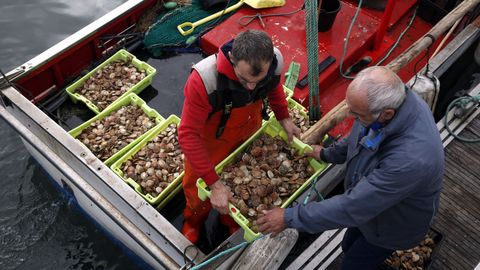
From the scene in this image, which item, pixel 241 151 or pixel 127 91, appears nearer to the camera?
pixel 241 151

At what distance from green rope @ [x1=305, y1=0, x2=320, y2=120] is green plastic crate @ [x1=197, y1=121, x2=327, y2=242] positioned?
803mm

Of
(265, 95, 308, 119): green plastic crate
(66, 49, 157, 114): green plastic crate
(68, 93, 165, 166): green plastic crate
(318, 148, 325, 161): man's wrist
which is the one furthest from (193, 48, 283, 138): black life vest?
(66, 49, 157, 114): green plastic crate

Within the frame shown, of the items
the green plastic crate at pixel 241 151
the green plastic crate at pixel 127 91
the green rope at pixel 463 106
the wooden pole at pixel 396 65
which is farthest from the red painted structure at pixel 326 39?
the green plastic crate at pixel 241 151

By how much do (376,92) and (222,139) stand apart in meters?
1.38

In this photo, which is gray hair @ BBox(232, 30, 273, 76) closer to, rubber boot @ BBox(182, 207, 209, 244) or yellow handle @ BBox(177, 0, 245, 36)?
rubber boot @ BBox(182, 207, 209, 244)

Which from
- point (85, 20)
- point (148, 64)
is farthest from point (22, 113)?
point (85, 20)

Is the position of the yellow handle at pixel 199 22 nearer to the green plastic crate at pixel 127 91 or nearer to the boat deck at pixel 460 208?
the green plastic crate at pixel 127 91

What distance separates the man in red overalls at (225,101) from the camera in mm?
2467

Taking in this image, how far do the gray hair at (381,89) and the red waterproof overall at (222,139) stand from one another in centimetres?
103

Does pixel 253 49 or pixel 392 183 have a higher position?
pixel 253 49

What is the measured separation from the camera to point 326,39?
16.4 ft

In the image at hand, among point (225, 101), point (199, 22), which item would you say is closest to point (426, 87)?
point (225, 101)

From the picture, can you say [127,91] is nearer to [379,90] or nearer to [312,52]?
[312,52]

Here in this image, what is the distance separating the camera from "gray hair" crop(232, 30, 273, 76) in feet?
7.90
